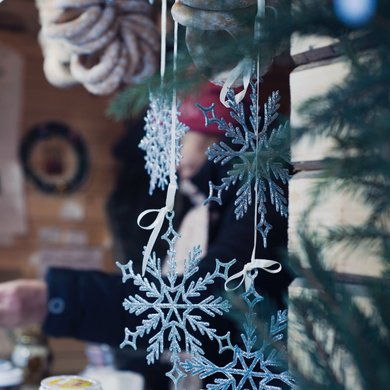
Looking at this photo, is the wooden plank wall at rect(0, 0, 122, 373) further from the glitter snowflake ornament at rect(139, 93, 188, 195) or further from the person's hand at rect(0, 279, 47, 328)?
the glitter snowflake ornament at rect(139, 93, 188, 195)

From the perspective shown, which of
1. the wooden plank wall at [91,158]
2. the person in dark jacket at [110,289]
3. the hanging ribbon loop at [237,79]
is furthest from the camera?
the wooden plank wall at [91,158]

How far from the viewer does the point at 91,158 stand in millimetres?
3742

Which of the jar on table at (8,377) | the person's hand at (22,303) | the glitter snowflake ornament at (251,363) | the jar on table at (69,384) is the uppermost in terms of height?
the glitter snowflake ornament at (251,363)

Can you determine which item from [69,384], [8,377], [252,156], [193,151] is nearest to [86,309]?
[8,377]

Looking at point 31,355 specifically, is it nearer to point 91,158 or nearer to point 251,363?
point 251,363

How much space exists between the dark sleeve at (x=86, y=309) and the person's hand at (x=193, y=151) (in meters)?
0.32

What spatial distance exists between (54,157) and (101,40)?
244cm

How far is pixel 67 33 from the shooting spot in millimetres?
1301

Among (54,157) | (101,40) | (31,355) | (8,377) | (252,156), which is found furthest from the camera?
(54,157)

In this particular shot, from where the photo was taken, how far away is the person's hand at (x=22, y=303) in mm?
1594

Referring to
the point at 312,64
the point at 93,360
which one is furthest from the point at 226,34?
the point at 93,360

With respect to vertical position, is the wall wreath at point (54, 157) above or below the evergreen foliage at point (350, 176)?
above

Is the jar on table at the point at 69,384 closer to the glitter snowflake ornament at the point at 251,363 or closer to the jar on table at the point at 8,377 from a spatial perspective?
the glitter snowflake ornament at the point at 251,363

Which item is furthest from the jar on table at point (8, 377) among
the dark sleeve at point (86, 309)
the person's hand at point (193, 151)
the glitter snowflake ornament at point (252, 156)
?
the glitter snowflake ornament at point (252, 156)
